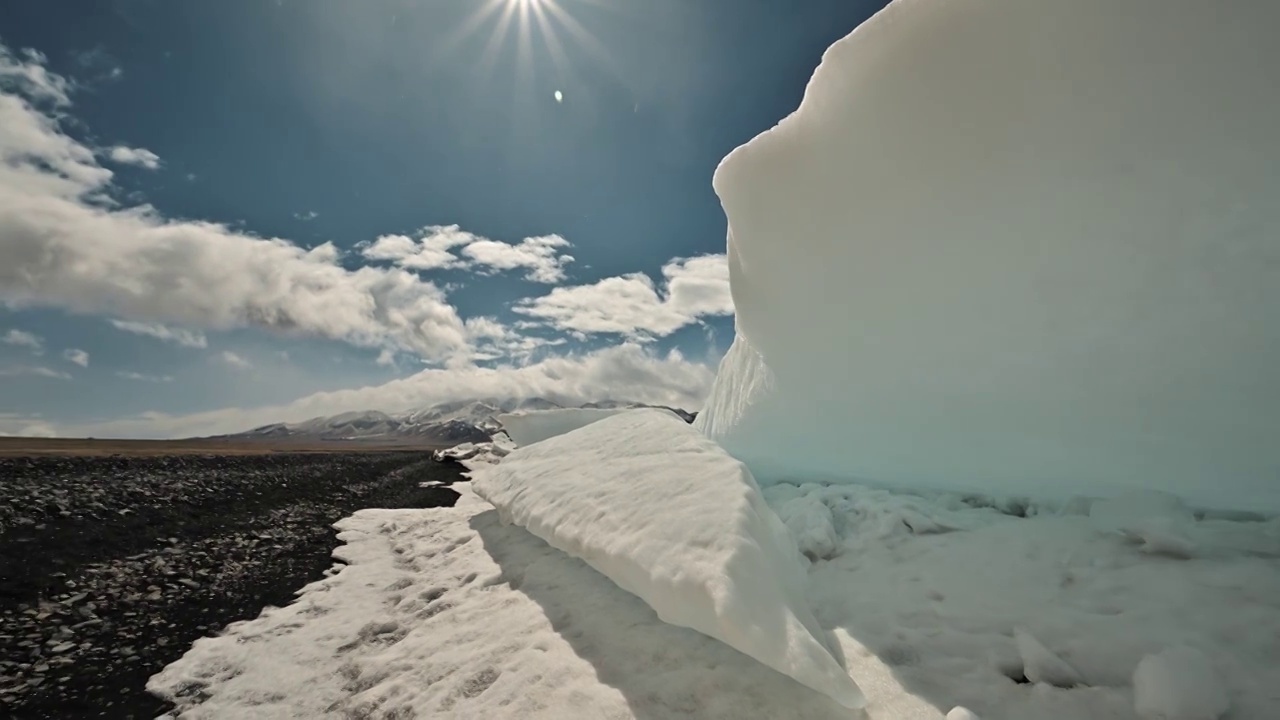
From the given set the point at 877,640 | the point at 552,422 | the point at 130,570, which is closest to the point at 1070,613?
the point at 877,640

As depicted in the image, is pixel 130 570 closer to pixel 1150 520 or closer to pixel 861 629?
pixel 861 629

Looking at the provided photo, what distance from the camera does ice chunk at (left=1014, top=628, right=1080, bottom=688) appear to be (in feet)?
8.48

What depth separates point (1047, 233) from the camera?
4.62 meters

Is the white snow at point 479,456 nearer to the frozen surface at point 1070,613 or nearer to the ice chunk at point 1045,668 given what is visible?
the frozen surface at point 1070,613

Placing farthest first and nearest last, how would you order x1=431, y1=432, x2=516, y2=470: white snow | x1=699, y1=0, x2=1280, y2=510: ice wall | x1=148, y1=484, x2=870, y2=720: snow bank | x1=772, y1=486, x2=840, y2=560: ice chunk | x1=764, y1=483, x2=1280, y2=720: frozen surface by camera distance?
x1=431, y1=432, x2=516, y2=470: white snow < x1=772, y1=486, x2=840, y2=560: ice chunk < x1=699, y1=0, x2=1280, y2=510: ice wall < x1=148, y1=484, x2=870, y2=720: snow bank < x1=764, y1=483, x2=1280, y2=720: frozen surface

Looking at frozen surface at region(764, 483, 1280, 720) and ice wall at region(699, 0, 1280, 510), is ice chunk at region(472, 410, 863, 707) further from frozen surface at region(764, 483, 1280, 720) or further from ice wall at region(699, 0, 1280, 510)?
ice wall at region(699, 0, 1280, 510)

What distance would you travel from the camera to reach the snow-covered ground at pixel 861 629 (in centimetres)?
257

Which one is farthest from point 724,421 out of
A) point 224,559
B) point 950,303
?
point 224,559

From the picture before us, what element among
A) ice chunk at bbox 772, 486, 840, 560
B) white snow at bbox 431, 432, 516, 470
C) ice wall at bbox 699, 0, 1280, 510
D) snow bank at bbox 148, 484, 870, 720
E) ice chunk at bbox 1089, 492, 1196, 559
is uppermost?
ice wall at bbox 699, 0, 1280, 510

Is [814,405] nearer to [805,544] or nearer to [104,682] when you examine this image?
[805,544]

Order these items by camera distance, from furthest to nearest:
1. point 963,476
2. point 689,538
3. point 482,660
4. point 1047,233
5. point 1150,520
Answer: point 963,476 → point 1047,233 → point 482,660 → point 689,538 → point 1150,520

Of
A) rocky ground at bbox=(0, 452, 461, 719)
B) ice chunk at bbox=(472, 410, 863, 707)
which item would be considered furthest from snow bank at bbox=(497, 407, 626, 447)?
ice chunk at bbox=(472, 410, 863, 707)

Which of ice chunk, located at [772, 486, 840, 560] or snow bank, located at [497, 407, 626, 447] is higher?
snow bank, located at [497, 407, 626, 447]

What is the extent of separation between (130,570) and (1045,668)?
10.9 m
